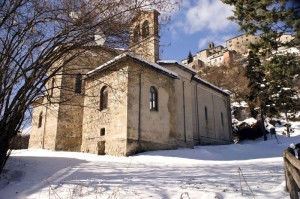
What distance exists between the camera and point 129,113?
52.9 ft

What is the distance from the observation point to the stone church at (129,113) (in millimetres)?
16094

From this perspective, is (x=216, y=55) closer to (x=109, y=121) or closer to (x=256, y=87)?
(x=256, y=87)

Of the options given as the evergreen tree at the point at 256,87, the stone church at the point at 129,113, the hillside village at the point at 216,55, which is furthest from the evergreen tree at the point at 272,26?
the hillside village at the point at 216,55

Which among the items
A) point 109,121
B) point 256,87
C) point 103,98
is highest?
point 256,87

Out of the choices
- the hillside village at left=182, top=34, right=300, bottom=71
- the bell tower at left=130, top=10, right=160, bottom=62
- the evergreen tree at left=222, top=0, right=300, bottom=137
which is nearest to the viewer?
the bell tower at left=130, top=10, right=160, bottom=62

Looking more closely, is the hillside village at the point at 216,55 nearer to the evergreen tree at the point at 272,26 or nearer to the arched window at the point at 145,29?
the evergreen tree at the point at 272,26

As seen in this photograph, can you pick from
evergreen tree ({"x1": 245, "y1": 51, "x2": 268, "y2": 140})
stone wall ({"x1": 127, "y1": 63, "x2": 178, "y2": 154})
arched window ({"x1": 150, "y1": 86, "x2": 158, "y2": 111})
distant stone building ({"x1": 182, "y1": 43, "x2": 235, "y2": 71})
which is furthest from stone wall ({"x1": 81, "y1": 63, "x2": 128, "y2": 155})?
distant stone building ({"x1": 182, "y1": 43, "x2": 235, "y2": 71})

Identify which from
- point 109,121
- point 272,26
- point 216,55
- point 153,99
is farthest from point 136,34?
point 216,55

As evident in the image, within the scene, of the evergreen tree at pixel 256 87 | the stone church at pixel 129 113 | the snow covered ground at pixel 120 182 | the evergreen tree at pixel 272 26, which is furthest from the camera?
the evergreen tree at pixel 256 87

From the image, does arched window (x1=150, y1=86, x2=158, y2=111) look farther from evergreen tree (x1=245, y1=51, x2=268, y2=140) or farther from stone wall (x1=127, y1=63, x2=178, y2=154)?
evergreen tree (x1=245, y1=51, x2=268, y2=140)

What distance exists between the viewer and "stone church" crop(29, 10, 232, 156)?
16.1 metres

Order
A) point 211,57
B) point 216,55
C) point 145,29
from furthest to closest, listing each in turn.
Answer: point 211,57 < point 216,55 < point 145,29

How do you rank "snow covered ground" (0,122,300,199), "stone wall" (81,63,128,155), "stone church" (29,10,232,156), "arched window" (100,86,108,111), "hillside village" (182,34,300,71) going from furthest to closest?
"hillside village" (182,34,300,71)
"arched window" (100,86,108,111)
"stone church" (29,10,232,156)
"stone wall" (81,63,128,155)
"snow covered ground" (0,122,300,199)

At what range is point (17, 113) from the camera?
8312mm
